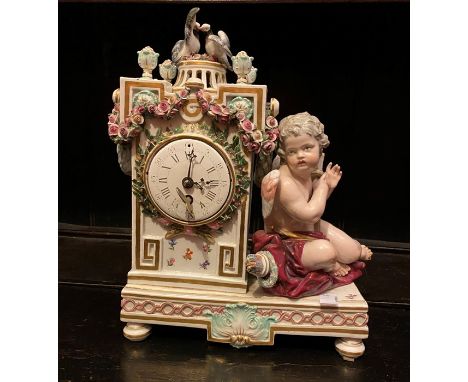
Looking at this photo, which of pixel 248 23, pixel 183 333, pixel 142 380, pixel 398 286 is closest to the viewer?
pixel 142 380

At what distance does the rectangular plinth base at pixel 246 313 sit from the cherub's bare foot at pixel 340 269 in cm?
6

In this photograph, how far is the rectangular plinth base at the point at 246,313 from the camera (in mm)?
1377

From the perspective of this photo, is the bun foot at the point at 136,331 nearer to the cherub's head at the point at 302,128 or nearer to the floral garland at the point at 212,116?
the floral garland at the point at 212,116

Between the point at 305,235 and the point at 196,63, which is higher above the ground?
the point at 196,63

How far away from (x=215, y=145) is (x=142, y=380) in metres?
0.75

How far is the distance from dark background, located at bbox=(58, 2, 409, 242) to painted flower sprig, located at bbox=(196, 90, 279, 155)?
96 cm

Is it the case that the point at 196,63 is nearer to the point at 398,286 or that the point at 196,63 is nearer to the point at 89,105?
the point at 89,105

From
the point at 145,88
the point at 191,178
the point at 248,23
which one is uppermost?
the point at 248,23

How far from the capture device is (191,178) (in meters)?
1.37

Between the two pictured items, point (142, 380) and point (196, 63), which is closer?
point (142, 380)

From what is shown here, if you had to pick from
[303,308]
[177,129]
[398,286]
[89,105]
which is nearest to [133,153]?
[177,129]

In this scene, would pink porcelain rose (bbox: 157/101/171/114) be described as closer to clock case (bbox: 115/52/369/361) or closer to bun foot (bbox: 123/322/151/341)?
clock case (bbox: 115/52/369/361)

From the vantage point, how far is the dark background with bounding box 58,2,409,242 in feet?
7.07

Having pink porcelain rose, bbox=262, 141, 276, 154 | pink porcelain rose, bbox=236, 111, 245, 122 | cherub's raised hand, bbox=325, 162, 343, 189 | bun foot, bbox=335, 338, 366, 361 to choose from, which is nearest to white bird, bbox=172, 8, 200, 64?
pink porcelain rose, bbox=236, 111, 245, 122
